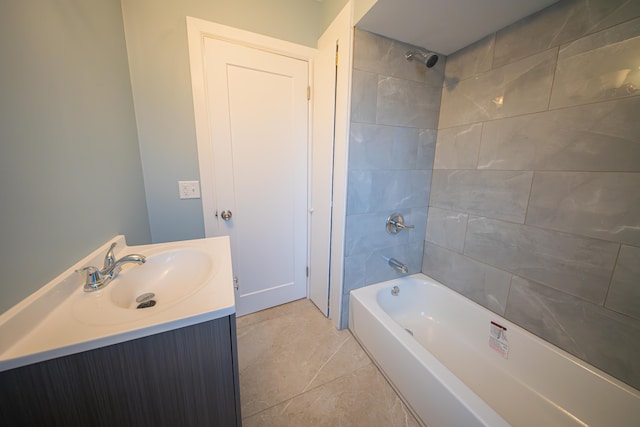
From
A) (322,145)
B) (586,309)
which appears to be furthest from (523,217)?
(322,145)

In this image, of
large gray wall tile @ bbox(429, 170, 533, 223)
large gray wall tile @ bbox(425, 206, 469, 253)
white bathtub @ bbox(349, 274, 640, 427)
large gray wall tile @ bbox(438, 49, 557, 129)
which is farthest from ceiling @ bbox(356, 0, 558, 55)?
white bathtub @ bbox(349, 274, 640, 427)

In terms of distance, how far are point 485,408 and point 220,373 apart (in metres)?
1.03

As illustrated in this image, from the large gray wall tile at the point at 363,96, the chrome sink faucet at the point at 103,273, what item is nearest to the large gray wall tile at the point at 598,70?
the large gray wall tile at the point at 363,96

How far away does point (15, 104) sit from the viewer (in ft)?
2.04

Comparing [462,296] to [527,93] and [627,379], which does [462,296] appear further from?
[527,93]

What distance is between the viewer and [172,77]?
1.38 meters

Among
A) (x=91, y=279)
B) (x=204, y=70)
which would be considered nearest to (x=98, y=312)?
(x=91, y=279)

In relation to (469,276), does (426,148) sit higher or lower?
higher

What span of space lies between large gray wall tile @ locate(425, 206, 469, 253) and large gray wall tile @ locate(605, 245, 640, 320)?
675 millimetres

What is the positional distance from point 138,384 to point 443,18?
2090 millimetres

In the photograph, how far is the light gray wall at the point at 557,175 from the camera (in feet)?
3.05

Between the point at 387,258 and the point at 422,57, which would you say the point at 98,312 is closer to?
the point at 387,258

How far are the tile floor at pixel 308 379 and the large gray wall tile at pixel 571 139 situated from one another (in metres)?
1.53

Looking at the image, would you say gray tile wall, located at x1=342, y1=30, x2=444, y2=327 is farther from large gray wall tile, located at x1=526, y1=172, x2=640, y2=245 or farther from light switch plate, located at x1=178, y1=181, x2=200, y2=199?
light switch plate, located at x1=178, y1=181, x2=200, y2=199
